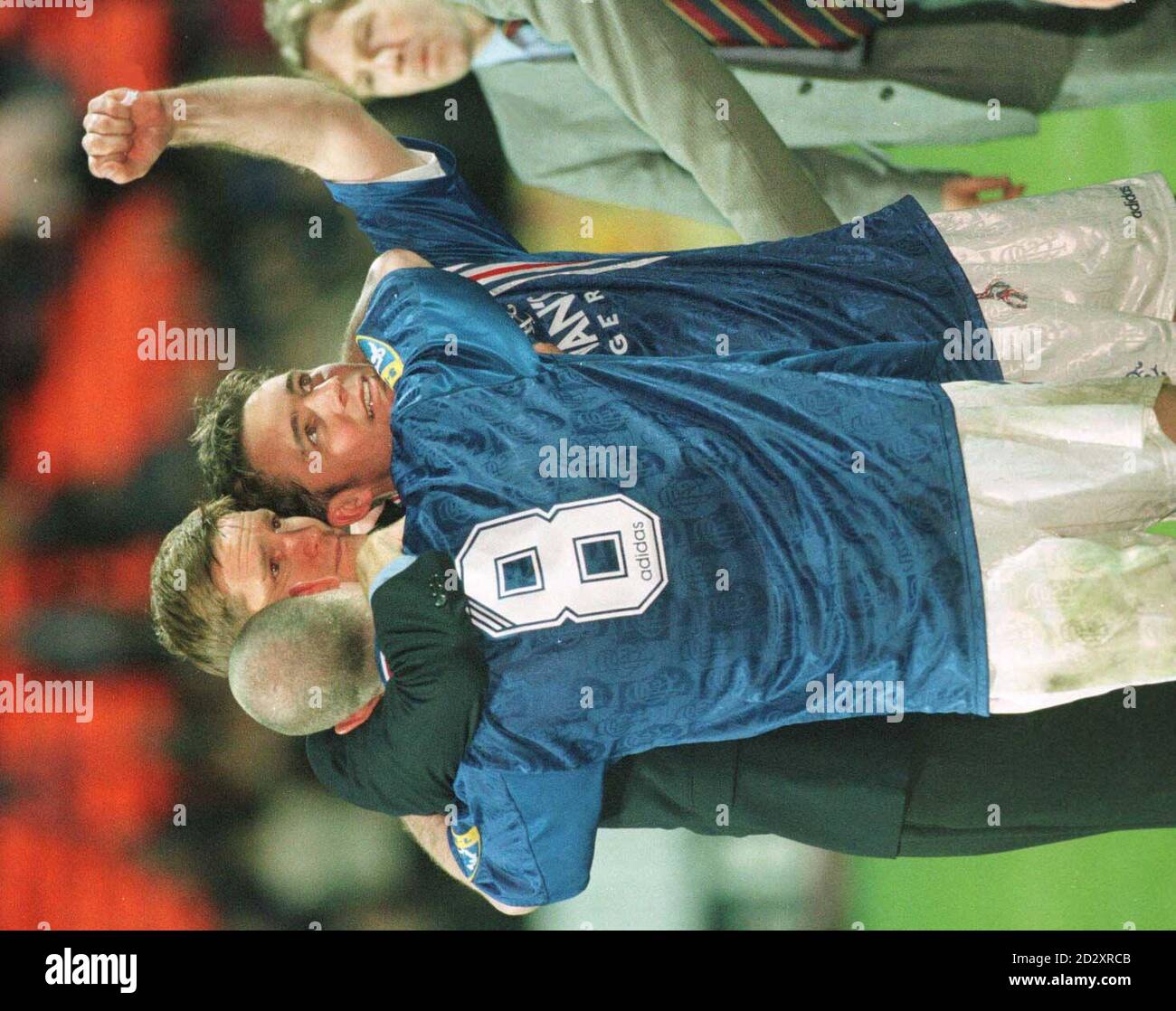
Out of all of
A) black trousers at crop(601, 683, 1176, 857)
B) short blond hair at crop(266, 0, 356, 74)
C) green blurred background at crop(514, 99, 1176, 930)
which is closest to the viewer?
black trousers at crop(601, 683, 1176, 857)

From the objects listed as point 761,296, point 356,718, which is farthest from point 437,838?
point 761,296

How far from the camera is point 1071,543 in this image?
1156 mm

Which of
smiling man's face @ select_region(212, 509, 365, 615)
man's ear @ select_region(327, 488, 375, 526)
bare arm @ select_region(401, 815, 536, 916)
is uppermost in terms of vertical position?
man's ear @ select_region(327, 488, 375, 526)

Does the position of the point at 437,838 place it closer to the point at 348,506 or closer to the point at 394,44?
the point at 348,506

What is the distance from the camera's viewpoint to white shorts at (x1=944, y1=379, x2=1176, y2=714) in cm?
114

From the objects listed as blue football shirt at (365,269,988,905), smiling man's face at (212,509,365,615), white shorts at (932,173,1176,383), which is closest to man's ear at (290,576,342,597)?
smiling man's face at (212,509,365,615)

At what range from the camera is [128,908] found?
6.52 feet

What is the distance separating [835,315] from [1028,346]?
0.72 ft

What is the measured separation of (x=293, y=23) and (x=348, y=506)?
1.16 meters

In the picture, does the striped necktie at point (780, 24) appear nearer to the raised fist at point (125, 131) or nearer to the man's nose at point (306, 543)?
the raised fist at point (125, 131)

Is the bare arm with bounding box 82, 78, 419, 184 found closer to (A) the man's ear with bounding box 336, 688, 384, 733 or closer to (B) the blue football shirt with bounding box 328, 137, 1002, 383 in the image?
(B) the blue football shirt with bounding box 328, 137, 1002, 383

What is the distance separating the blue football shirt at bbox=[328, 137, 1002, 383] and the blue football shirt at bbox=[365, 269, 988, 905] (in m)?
0.21

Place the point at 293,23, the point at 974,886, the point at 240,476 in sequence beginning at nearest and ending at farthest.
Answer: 1. the point at 240,476
2. the point at 974,886
3. the point at 293,23

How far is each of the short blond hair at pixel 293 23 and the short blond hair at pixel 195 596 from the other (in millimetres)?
1046
